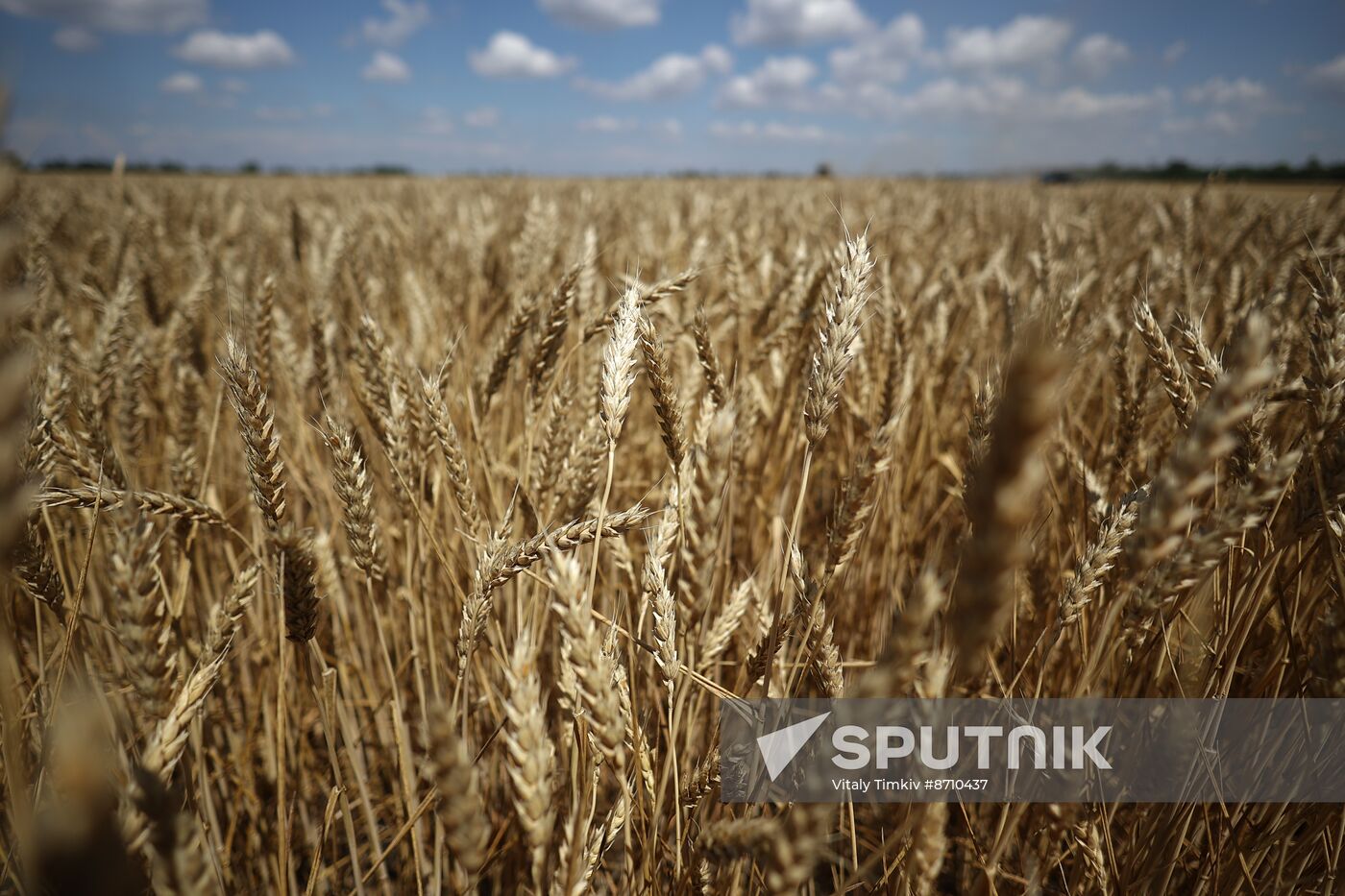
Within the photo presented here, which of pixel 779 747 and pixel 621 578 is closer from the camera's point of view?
pixel 779 747

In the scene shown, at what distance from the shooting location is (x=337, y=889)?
143 centimetres

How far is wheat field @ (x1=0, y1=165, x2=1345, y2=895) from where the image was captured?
24.3 inches

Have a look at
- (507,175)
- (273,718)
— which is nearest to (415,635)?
(273,718)

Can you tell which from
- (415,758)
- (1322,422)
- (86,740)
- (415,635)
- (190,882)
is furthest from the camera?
(415,758)

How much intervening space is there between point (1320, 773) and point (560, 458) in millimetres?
1597

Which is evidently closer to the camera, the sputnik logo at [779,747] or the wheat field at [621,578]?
the wheat field at [621,578]

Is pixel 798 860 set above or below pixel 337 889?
above

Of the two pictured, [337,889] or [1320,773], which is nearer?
[1320,773]

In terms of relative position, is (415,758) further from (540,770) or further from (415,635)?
(540,770)

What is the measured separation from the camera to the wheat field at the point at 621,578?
0.62m

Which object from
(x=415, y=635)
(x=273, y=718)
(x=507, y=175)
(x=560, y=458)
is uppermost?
(x=507, y=175)

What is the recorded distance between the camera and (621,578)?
180 cm

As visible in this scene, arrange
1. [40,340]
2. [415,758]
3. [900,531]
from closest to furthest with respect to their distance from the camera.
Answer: [415,758] < [40,340] < [900,531]

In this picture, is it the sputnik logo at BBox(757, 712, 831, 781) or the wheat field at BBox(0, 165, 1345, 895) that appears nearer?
the wheat field at BBox(0, 165, 1345, 895)
